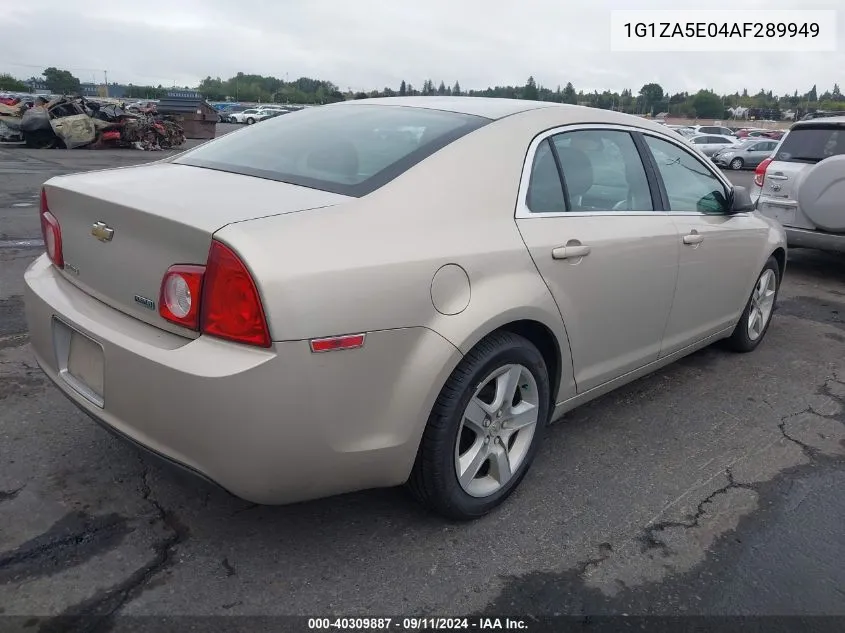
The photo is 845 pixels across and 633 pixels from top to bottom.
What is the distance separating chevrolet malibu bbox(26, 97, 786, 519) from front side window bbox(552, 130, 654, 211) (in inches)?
0.5

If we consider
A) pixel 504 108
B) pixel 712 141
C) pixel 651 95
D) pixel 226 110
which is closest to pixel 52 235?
pixel 504 108

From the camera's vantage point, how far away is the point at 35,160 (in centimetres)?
1711

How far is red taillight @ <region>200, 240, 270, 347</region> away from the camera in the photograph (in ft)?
6.52

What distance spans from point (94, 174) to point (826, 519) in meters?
3.33

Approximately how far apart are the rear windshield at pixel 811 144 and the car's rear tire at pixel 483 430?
6.05 meters

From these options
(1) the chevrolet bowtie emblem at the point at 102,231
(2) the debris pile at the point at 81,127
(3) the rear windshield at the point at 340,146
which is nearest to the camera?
(1) the chevrolet bowtie emblem at the point at 102,231

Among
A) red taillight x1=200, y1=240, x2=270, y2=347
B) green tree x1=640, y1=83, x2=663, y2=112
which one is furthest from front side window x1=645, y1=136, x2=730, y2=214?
green tree x1=640, y1=83, x2=663, y2=112

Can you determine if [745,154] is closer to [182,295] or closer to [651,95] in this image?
[182,295]

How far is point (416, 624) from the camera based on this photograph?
2176mm

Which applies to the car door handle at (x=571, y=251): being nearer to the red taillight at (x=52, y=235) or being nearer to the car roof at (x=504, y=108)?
the car roof at (x=504, y=108)

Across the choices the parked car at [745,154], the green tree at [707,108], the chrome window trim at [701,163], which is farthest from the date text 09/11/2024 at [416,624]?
the green tree at [707,108]

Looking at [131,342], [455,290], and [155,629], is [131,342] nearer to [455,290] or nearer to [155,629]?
[155,629]

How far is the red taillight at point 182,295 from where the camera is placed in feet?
6.88

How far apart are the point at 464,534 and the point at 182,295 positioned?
136 centimetres
